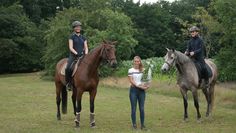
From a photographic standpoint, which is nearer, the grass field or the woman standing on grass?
the woman standing on grass

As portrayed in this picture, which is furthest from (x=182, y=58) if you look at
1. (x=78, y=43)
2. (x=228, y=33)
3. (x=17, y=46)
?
(x=17, y=46)

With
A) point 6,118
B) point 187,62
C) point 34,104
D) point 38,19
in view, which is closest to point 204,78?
A: point 187,62

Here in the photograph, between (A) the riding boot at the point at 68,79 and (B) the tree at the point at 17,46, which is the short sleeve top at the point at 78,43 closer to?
(A) the riding boot at the point at 68,79

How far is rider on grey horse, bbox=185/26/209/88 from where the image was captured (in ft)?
44.6

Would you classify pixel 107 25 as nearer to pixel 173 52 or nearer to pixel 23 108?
pixel 23 108

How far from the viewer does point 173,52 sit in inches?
519

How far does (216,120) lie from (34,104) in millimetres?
8943

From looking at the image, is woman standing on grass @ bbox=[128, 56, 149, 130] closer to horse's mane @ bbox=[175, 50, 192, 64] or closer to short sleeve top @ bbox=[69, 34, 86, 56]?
short sleeve top @ bbox=[69, 34, 86, 56]

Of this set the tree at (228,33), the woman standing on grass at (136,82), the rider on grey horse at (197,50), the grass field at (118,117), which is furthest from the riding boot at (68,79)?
the tree at (228,33)

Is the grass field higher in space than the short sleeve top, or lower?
lower

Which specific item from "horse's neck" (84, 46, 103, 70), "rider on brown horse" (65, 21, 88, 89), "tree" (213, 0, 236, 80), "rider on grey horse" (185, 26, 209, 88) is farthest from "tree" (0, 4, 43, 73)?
"horse's neck" (84, 46, 103, 70)

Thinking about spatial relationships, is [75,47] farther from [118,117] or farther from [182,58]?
[182,58]

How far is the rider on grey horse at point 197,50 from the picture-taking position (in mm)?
13594

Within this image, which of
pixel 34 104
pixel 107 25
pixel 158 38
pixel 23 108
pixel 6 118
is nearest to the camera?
pixel 6 118
